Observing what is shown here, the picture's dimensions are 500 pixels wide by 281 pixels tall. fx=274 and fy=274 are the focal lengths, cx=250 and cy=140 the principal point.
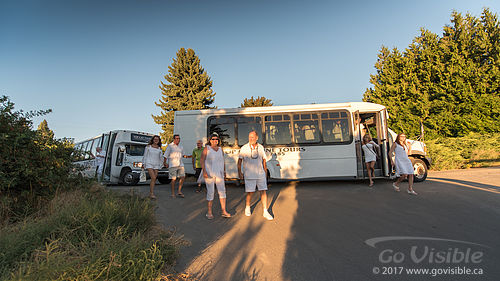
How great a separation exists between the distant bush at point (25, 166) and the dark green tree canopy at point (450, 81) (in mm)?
22586

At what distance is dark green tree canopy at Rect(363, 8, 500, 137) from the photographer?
19.8 meters

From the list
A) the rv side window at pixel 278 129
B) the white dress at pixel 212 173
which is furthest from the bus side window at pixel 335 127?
the white dress at pixel 212 173

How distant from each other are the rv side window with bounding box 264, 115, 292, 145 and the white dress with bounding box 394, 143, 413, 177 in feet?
12.2

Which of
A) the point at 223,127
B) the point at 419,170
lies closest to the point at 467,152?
the point at 419,170

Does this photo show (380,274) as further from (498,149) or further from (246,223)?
(498,149)

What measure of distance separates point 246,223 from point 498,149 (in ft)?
62.4

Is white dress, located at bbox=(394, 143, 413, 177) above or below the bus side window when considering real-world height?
below

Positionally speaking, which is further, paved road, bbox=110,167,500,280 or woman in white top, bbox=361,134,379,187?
woman in white top, bbox=361,134,379,187

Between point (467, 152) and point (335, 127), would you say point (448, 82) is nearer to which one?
point (467, 152)

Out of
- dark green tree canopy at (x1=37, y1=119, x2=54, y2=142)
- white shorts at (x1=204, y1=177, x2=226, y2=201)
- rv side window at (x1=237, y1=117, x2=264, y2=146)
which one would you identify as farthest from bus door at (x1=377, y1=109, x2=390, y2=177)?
dark green tree canopy at (x1=37, y1=119, x2=54, y2=142)

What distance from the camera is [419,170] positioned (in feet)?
33.2

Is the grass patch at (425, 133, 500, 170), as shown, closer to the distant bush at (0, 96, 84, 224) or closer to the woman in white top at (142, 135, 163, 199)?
the woman in white top at (142, 135, 163, 199)

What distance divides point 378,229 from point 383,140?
235 inches

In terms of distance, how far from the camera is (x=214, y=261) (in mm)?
3771
